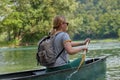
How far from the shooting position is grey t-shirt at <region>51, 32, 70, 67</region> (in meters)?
7.59

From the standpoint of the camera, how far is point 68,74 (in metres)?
7.81

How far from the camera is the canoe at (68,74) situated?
727cm

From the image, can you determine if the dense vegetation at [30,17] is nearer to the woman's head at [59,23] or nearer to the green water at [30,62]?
the green water at [30,62]

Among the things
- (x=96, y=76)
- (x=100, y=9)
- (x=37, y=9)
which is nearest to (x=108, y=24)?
(x=100, y=9)

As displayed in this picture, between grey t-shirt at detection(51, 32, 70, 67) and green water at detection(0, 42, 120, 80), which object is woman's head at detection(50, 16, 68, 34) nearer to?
grey t-shirt at detection(51, 32, 70, 67)

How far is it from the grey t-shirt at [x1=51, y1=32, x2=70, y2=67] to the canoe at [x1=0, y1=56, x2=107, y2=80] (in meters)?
0.29

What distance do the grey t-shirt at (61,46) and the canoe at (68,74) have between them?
29cm

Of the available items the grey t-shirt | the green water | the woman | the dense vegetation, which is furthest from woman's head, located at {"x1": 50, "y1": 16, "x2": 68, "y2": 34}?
the dense vegetation

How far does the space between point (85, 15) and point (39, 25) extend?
45.7 m

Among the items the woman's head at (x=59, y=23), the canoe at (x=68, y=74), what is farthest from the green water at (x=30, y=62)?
the woman's head at (x=59, y=23)

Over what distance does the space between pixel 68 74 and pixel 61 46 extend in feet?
2.21

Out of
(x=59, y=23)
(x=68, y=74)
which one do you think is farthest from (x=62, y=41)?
(x=68, y=74)

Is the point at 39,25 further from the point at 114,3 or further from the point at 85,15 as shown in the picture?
the point at 114,3

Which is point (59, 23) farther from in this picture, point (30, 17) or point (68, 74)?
point (30, 17)
